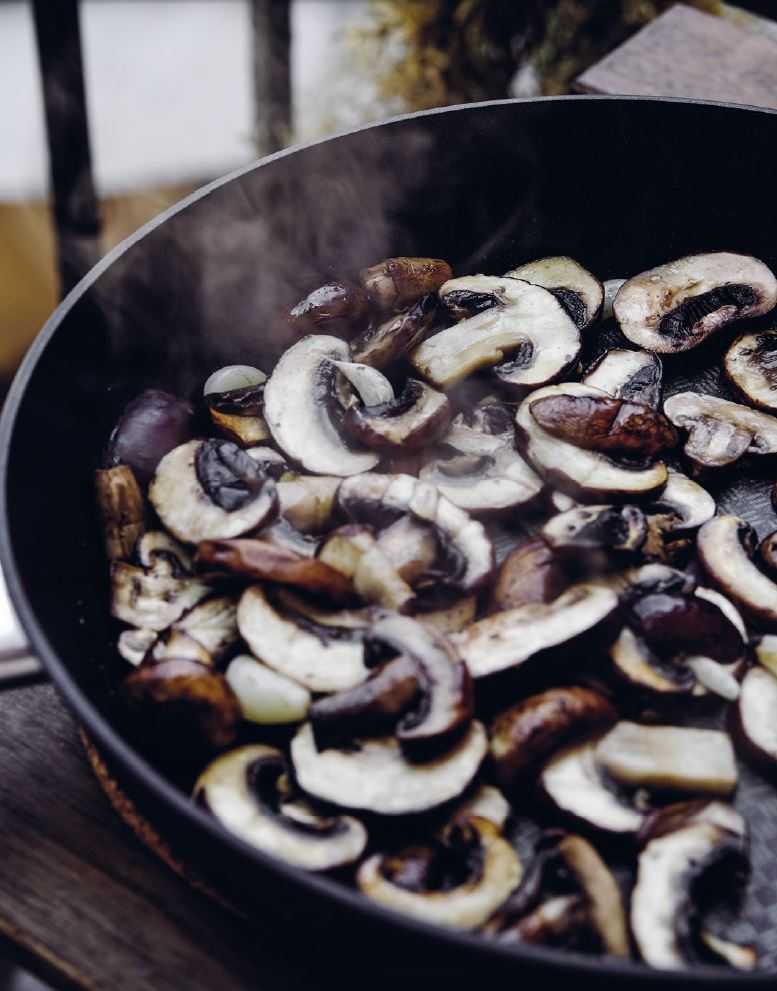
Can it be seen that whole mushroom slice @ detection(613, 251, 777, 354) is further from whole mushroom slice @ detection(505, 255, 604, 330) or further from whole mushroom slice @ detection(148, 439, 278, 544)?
whole mushroom slice @ detection(148, 439, 278, 544)

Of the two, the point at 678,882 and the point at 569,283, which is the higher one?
the point at 569,283

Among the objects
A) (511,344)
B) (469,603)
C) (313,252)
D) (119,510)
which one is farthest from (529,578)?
(313,252)

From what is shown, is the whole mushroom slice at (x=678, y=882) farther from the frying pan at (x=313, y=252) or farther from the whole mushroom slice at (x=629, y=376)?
the whole mushroom slice at (x=629, y=376)

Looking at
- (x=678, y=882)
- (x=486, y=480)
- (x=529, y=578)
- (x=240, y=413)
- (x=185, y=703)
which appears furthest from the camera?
(x=240, y=413)

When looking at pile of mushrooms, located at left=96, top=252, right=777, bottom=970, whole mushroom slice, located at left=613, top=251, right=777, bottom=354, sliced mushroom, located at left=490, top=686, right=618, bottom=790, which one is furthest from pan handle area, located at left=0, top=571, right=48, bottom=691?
whole mushroom slice, located at left=613, top=251, right=777, bottom=354

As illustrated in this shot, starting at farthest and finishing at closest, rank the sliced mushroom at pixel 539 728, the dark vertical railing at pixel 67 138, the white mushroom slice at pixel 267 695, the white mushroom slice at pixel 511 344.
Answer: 1. the dark vertical railing at pixel 67 138
2. the white mushroom slice at pixel 511 344
3. the white mushroom slice at pixel 267 695
4. the sliced mushroom at pixel 539 728

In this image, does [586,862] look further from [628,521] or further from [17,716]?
[17,716]

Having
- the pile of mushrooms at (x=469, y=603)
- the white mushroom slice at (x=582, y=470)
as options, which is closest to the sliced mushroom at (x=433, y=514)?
the pile of mushrooms at (x=469, y=603)

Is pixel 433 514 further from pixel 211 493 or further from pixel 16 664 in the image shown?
pixel 16 664
